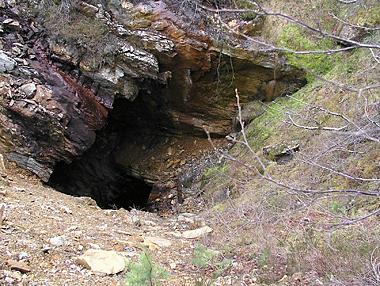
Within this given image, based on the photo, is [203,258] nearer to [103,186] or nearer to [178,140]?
[178,140]

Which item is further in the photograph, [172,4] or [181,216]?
[172,4]

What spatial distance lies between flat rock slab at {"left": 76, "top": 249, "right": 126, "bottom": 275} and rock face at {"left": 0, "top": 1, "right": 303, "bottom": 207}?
3.40 meters

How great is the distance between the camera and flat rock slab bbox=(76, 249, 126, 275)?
3.36 metres

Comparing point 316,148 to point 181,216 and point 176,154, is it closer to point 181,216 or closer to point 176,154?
point 181,216

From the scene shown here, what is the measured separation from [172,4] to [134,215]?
377cm

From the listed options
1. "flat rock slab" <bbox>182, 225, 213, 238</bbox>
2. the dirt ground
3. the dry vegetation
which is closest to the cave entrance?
the dry vegetation

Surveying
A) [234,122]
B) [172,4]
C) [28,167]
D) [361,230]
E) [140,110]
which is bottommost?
[28,167]

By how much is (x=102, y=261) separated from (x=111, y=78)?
4433mm

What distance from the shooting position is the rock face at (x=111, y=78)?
664cm

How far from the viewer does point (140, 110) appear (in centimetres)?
898

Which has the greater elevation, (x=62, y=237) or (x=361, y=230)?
(x=361, y=230)

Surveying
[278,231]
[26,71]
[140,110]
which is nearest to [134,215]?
[278,231]

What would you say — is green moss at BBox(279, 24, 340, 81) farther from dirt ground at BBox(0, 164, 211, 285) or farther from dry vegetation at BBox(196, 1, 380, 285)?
dirt ground at BBox(0, 164, 211, 285)

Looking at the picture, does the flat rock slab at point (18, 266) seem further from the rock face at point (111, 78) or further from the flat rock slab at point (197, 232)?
the rock face at point (111, 78)
